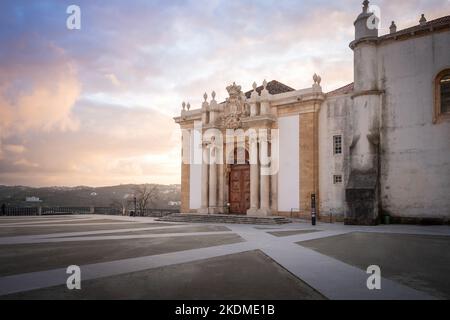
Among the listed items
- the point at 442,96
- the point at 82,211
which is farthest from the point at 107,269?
the point at 82,211

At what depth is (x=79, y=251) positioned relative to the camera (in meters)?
10.5

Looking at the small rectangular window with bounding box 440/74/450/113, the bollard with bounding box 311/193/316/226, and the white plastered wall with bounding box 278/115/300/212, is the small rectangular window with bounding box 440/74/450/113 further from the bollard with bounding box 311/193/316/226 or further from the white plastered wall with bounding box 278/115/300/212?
the white plastered wall with bounding box 278/115/300/212

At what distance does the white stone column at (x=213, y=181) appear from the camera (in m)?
27.4

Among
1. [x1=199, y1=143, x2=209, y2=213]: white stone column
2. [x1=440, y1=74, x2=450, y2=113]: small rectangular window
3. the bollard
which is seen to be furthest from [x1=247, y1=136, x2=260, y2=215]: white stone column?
[x1=440, y1=74, x2=450, y2=113]: small rectangular window

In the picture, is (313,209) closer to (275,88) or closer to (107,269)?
(275,88)

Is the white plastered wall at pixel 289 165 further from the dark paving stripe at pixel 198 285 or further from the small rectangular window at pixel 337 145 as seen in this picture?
the dark paving stripe at pixel 198 285

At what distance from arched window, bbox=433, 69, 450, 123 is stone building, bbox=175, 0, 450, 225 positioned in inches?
1.8

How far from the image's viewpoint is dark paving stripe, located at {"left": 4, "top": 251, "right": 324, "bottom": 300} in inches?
227

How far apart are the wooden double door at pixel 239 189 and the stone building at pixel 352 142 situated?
76mm

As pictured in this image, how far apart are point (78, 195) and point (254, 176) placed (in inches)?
3657

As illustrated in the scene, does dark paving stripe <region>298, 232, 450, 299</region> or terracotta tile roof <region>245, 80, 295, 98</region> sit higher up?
terracotta tile roof <region>245, 80, 295, 98</region>
